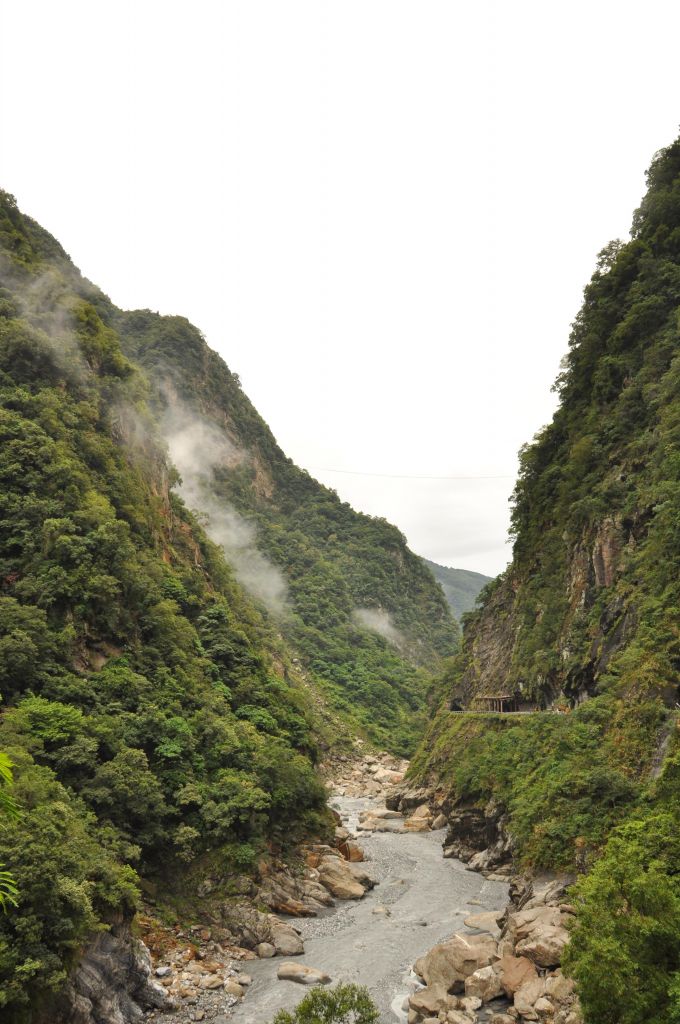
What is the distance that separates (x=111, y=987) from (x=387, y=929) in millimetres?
12430

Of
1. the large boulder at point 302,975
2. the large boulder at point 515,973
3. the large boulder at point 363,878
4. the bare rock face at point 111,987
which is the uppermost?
the large boulder at point 515,973

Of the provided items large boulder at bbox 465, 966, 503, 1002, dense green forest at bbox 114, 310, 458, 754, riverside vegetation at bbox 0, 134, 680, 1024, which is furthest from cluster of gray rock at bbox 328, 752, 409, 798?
large boulder at bbox 465, 966, 503, 1002

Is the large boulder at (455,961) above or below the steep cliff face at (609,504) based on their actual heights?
below

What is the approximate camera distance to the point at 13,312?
43812mm

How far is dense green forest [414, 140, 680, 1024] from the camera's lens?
12.8 meters

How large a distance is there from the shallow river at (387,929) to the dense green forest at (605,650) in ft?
13.4

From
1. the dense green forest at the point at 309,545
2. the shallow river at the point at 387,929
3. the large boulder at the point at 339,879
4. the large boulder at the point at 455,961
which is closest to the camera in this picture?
the large boulder at the point at 455,961

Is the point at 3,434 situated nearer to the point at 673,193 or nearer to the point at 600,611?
the point at 600,611

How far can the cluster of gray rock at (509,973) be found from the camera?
16.4m

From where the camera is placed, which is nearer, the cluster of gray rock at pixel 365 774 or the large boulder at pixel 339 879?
the large boulder at pixel 339 879

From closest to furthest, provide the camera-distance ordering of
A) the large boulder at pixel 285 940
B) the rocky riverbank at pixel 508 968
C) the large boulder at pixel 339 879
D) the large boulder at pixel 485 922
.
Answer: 1. the rocky riverbank at pixel 508 968
2. the large boulder at pixel 285 940
3. the large boulder at pixel 485 922
4. the large boulder at pixel 339 879

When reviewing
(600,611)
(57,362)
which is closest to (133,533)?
(57,362)

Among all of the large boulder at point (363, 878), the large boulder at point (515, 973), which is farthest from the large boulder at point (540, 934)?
the large boulder at point (363, 878)

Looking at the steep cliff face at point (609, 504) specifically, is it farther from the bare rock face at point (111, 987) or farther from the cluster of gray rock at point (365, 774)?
the bare rock face at point (111, 987)
